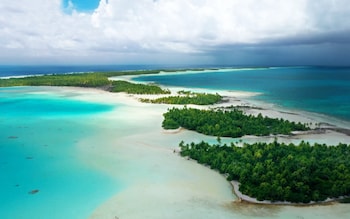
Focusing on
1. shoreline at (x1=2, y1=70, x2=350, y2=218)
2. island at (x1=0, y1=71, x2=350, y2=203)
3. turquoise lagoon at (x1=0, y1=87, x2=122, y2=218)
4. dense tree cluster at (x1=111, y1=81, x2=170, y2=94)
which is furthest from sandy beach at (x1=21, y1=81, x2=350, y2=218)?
dense tree cluster at (x1=111, y1=81, x2=170, y2=94)

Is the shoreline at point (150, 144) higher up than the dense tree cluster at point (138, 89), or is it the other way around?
the dense tree cluster at point (138, 89)

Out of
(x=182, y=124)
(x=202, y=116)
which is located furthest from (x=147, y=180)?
(x=202, y=116)

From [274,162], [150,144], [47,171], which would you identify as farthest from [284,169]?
[47,171]

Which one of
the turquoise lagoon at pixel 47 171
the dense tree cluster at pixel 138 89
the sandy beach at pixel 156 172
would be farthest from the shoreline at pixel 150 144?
the dense tree cluster at pixel 138 89

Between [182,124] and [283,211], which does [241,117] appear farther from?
[283,211]

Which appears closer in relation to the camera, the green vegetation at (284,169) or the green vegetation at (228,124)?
the green vegetation at (284,169)

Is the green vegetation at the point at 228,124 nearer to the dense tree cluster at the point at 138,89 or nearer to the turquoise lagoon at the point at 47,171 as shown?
the turquoise lagoon at the point at 47,171
